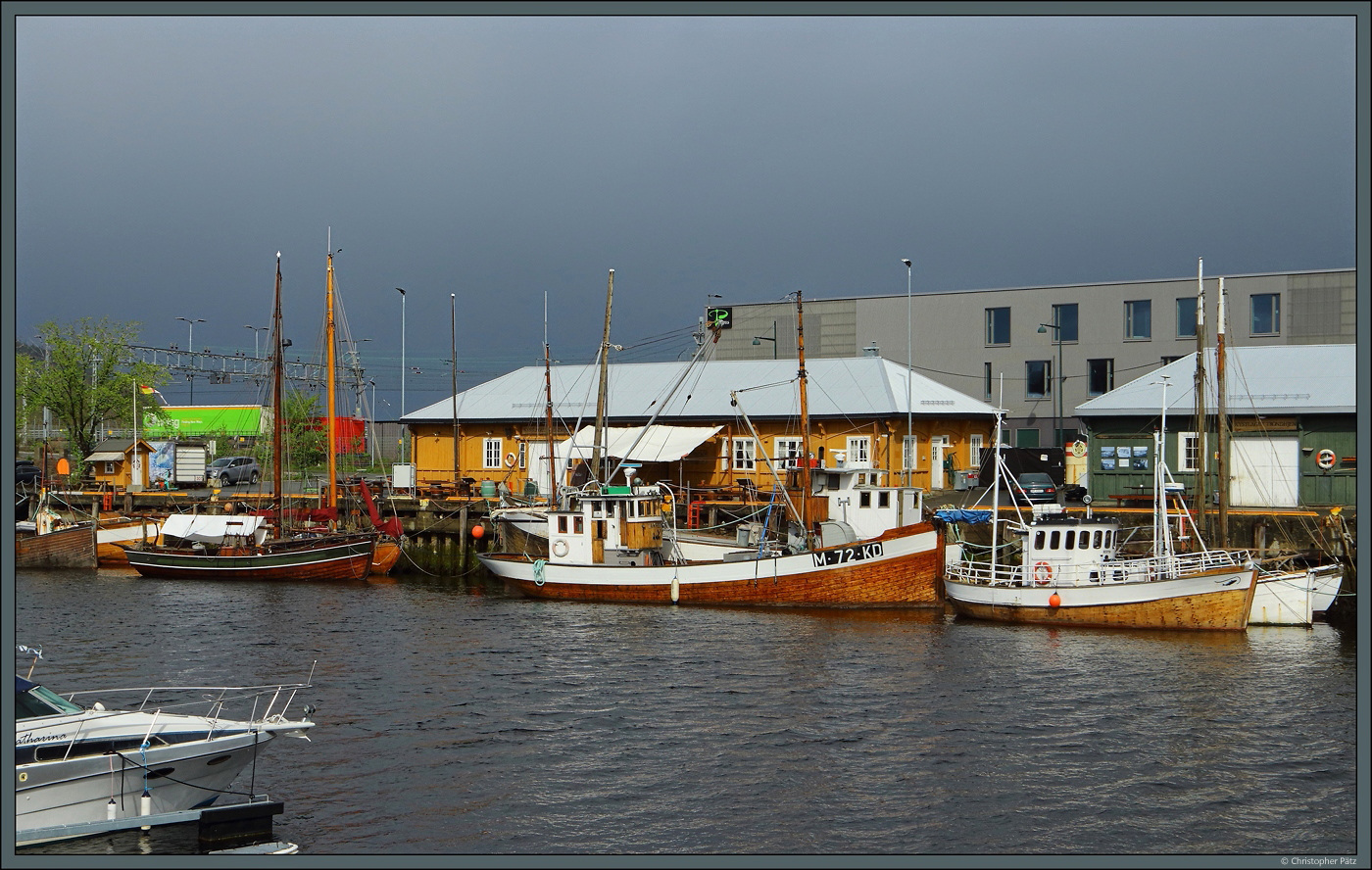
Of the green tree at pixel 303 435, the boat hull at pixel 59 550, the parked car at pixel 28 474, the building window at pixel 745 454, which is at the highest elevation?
the green tree at pixel 303 435

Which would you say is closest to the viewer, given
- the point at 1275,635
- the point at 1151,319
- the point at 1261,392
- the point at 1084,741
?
the point at 1084,741

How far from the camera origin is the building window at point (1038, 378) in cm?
6366

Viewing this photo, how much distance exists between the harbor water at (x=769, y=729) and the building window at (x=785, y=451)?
1331 cm

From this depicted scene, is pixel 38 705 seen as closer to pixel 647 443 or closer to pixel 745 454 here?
pixel 647 443

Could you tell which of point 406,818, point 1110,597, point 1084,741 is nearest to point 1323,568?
point 1110,597

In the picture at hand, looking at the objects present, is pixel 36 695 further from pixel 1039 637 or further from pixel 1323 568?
pixel 1323 568

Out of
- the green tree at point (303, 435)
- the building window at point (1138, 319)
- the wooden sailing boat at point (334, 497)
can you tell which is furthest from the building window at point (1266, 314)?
the green tree at point (303, 435)

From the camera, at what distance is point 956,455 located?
49781 mm

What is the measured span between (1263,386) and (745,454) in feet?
65.4

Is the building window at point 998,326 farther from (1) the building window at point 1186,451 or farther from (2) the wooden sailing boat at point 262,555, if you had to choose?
(2) the wooden sailing boat at point 262,555

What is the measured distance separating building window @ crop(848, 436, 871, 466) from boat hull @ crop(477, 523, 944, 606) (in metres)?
13.3

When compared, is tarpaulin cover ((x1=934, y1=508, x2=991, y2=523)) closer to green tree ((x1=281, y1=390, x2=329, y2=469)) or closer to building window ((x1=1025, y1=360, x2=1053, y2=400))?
building window ((x1=1025, y1=360, x2=1053, y2=400))

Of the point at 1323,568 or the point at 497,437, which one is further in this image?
the point at 497,437

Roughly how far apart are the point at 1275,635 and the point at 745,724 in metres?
16.4
